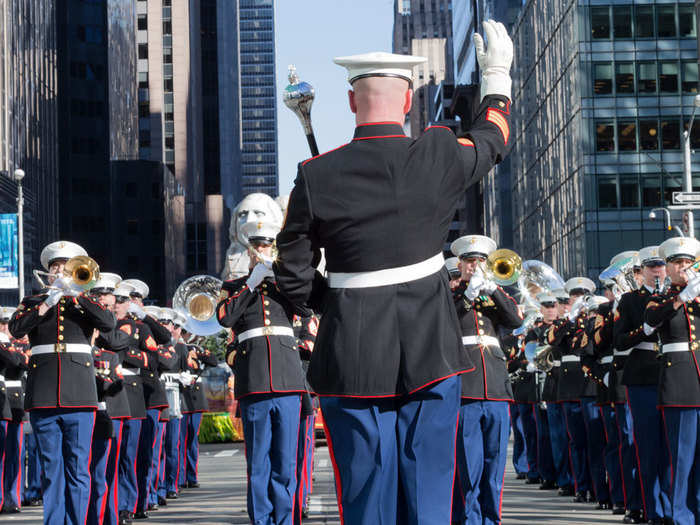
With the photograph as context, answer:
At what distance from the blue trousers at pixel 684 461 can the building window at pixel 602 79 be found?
5334 cm

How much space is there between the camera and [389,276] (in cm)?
474

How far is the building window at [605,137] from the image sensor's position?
203 feet

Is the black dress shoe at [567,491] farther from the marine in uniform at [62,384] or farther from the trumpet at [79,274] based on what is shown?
the trumpet at [79,274]

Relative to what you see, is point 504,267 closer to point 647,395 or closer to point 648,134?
point 647,395

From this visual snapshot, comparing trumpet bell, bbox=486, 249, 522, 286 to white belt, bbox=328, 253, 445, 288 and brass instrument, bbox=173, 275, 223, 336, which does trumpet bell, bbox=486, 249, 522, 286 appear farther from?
white belt, bbox=328, 253, 445, 288

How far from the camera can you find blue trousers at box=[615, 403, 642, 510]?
12.0 meters

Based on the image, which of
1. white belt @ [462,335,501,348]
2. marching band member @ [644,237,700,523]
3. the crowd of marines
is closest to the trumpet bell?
white belt @ [462,335,501,348]

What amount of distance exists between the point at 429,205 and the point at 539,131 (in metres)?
70.8

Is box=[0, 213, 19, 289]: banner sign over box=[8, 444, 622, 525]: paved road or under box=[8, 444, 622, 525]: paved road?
over

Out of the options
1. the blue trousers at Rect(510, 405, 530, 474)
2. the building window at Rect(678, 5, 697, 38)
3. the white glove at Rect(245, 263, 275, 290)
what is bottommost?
the blue trousers at Rect(510, 405, 530, 474)

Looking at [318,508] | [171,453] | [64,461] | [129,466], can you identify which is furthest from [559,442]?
[64,461]

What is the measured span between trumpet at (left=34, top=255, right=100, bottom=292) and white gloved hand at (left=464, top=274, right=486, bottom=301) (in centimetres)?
280

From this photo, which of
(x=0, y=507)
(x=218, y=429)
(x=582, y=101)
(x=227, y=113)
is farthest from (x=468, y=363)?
(x=227, y=113)

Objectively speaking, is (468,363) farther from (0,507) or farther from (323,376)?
(0,507)
